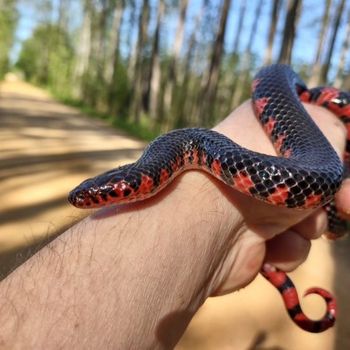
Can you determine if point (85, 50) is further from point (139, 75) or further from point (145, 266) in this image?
point (145, 266)

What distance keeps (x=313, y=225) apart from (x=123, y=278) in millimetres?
1542

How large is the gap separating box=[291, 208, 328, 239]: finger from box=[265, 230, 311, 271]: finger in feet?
0.14

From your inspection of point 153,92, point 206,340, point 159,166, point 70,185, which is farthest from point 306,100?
point 153,92

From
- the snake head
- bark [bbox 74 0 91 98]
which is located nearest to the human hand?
the snake head

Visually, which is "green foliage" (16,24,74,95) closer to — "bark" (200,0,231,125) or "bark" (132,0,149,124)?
"bark" (132,0,149,124)

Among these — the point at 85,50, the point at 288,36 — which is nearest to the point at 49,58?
the point at 85,50

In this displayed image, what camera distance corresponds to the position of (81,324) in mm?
1973

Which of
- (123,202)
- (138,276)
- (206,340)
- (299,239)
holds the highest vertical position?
(123,202)

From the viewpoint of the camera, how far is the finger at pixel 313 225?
10.1 ft

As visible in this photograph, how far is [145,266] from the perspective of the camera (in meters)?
2.23

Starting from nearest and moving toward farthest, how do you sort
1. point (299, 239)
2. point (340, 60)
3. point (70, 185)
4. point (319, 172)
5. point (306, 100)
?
point (319, 172)
point (299, 239)
point (306, 100)
point (70, 185)
point (340, 60)

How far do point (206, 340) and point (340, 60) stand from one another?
34100mm

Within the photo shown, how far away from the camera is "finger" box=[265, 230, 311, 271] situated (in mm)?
3162

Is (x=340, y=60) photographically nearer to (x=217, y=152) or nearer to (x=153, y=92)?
(x=153, y=92)
